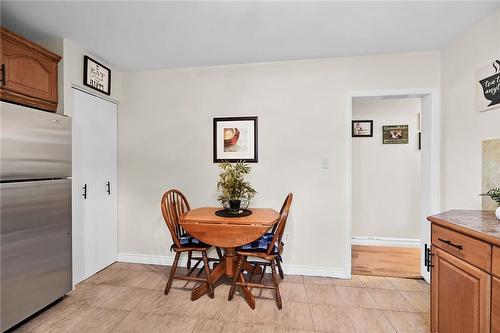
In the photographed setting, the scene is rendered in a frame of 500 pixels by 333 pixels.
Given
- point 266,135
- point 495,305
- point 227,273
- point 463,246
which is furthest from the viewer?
point 266,135

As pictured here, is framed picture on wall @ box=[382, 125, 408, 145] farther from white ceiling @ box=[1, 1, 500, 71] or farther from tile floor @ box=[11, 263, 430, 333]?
tile floor @ box=[11, 263, 430, 333]

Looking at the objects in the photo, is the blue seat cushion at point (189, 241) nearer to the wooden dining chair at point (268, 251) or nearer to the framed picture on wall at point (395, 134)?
the wooden dining chair at point (268, 251)

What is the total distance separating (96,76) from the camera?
2436 millimetres

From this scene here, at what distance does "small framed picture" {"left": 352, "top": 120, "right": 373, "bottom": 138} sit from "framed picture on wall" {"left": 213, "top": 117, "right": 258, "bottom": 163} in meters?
1.70

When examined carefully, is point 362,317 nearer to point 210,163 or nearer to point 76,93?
point 210,163

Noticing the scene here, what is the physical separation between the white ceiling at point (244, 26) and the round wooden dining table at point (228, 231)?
→ 1571 mm

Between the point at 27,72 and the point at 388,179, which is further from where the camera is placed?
the point at 388,179

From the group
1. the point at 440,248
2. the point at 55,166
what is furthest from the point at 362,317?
the point at 55,166

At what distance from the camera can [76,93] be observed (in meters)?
2.27

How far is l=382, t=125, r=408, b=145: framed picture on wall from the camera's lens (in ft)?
11.0

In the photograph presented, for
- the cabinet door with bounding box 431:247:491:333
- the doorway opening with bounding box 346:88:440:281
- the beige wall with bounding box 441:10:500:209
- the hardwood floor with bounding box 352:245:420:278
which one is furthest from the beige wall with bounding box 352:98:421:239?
the cabinet door with bounding box 431:247:491:333

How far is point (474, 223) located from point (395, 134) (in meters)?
2.37

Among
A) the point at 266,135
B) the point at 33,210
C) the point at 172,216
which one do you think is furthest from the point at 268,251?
the point at 33,210

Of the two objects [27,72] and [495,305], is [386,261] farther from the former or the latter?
[27,72]
